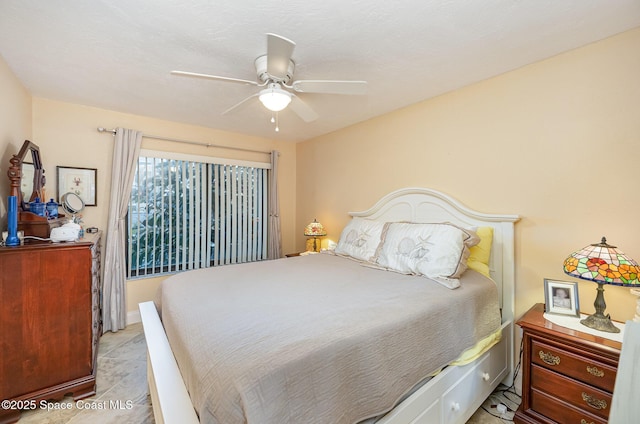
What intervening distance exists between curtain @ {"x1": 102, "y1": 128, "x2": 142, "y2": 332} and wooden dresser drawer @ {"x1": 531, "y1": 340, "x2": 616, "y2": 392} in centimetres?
381

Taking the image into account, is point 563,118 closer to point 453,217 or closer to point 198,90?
point 453,217

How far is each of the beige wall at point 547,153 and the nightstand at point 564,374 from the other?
51 centimetres

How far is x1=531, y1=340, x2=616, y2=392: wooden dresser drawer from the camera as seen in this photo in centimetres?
138

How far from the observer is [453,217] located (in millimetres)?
2471

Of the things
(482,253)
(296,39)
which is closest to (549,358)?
(482,253)

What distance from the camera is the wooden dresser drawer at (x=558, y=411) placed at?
56.4 inches

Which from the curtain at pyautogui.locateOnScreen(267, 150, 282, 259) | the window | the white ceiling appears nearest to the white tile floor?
the window

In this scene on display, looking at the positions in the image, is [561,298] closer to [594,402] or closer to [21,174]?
[594,402]

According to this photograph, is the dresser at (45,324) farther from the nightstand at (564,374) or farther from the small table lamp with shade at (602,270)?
the small table lamp with shade at (602,270)

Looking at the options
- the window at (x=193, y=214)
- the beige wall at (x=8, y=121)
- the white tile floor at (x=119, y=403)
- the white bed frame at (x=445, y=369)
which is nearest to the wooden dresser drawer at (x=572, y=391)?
the white bed frame at (x=445, y=369)

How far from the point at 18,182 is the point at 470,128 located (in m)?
3.57

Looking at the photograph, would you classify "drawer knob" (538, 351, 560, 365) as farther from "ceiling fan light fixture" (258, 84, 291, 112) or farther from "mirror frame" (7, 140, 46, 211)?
"mirror frame" (7, 140, 46, 211)

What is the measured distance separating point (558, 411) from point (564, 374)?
22 cm

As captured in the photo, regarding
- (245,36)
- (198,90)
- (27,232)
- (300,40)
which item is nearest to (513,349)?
(300,40)
